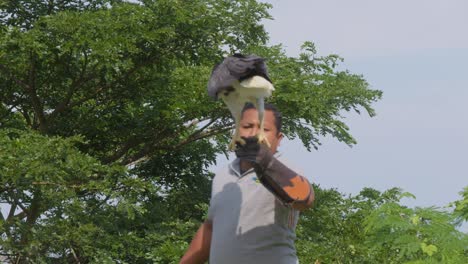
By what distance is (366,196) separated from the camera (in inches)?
699

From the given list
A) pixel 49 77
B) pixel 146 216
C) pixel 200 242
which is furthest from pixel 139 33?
pixel 200 242

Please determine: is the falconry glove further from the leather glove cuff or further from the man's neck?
the man's neck

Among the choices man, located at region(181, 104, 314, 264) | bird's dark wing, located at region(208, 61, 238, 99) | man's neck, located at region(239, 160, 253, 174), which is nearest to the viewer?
bird's dark wing, located at region(208, 61, 238, 99)

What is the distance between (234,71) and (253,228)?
61 centimetres

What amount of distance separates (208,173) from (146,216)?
367 centimetres

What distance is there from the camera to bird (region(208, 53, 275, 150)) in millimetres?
2604

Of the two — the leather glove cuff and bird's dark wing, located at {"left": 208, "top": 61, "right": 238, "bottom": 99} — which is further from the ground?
bird's dark wing, located at {"left": 208, "top": 61, "right": 238, "bottom": 99}

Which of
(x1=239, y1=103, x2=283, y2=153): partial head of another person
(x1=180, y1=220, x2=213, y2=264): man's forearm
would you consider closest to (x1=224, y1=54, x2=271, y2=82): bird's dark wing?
(x1=239, y1=103, x2=283, y2=153): partial head of another person

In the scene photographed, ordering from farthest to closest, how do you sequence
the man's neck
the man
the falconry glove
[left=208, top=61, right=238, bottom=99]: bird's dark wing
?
the man's neck, the man, [left=208, top=61, right=238, bottom=99]: bird's dark wing, the falconry glove

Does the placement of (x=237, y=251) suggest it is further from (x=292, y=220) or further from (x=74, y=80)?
(x=74, y=80)

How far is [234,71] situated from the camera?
2.61 meters

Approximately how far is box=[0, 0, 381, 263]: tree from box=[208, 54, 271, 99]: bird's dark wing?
9.92m

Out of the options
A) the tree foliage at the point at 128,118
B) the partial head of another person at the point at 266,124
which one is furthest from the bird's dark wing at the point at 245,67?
the tree foliage at the point at 128,118

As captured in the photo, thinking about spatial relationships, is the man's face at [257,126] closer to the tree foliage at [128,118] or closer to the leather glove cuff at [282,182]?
the leather glove cuff at [282,182]
